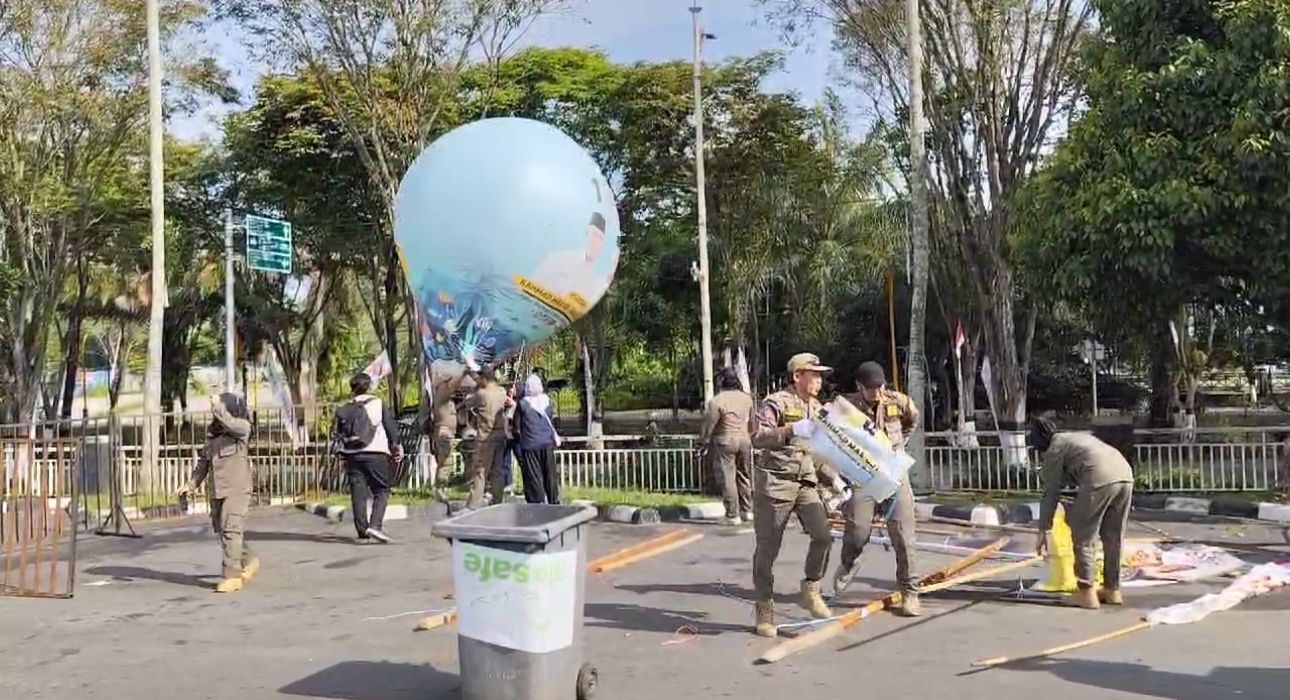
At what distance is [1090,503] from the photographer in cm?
768

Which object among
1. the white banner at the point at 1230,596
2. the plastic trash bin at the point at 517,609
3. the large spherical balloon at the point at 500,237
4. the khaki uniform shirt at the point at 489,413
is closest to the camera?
the plastic trash bin at the point at 517,609

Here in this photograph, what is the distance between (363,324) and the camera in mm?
42844

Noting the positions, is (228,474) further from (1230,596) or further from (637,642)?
(1230,596)

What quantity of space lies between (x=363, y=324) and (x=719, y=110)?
21.3m

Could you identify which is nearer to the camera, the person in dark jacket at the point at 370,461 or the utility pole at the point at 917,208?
the person in dark jacket at the point at 370,461

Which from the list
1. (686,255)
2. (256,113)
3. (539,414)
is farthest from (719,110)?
(539,414)

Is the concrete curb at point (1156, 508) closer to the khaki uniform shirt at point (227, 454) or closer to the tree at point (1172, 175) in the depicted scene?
the tree at point (1172, 175)

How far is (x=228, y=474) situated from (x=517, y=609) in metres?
4.59

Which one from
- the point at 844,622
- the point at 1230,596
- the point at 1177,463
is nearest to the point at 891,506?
the point at 844,622

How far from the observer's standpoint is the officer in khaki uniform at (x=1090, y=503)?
769 cm

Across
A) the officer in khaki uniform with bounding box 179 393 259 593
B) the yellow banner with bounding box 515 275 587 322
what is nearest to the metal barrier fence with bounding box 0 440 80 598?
the officer in khaki uniform with bounding box 179 393 259 593

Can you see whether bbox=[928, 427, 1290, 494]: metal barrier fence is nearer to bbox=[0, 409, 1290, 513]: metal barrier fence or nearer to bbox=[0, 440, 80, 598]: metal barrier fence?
bbox=[0, 409, 1290, 513]: metal barrier fence

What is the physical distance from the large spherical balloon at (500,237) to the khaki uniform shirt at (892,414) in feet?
14.0

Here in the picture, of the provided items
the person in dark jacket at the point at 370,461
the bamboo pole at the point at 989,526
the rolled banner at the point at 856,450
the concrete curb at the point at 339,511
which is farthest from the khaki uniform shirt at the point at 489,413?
the rolled banner at the point at 856,450
